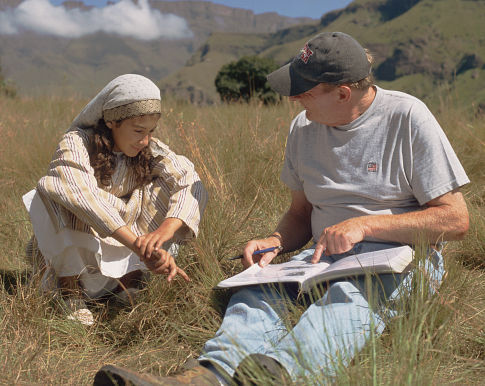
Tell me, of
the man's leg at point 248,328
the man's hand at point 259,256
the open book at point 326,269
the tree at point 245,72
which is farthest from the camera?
the tree at point 245,72

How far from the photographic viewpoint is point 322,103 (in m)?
2.17

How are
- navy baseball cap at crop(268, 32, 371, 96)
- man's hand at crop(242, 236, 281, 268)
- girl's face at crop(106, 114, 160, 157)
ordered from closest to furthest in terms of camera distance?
navy baseball cap at crop(268, 32, 371, 96) → man's hand at crop(242, 236, 281, 268) → girl's face at crop(106, 114, 160, 157)

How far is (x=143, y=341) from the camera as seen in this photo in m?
2.21

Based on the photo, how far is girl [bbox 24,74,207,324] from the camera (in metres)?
2.16

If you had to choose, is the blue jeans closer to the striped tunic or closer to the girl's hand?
the girl's hand

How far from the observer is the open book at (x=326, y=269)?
1.78m

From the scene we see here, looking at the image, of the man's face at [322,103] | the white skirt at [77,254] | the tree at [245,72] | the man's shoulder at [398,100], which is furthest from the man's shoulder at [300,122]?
the tree at [245,72]

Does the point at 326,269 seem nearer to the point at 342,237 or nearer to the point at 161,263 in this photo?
the point at 342,237

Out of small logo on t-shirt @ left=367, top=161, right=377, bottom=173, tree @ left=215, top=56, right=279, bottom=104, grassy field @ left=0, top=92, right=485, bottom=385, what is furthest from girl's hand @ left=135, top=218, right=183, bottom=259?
tree @ left=215, top=56, right=279, bottom=104

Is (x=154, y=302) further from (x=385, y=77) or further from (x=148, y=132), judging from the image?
(x=385, y=77)

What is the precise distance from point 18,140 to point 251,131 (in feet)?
7.66

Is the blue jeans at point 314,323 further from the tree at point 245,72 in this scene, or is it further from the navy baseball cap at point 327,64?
the tree at point 245,72

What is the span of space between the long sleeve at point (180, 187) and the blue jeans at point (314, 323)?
519mm

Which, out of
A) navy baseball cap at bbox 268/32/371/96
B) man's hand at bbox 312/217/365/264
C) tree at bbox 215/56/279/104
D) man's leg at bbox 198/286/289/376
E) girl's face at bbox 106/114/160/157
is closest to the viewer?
man's leg at bbox 198/286/289/376
